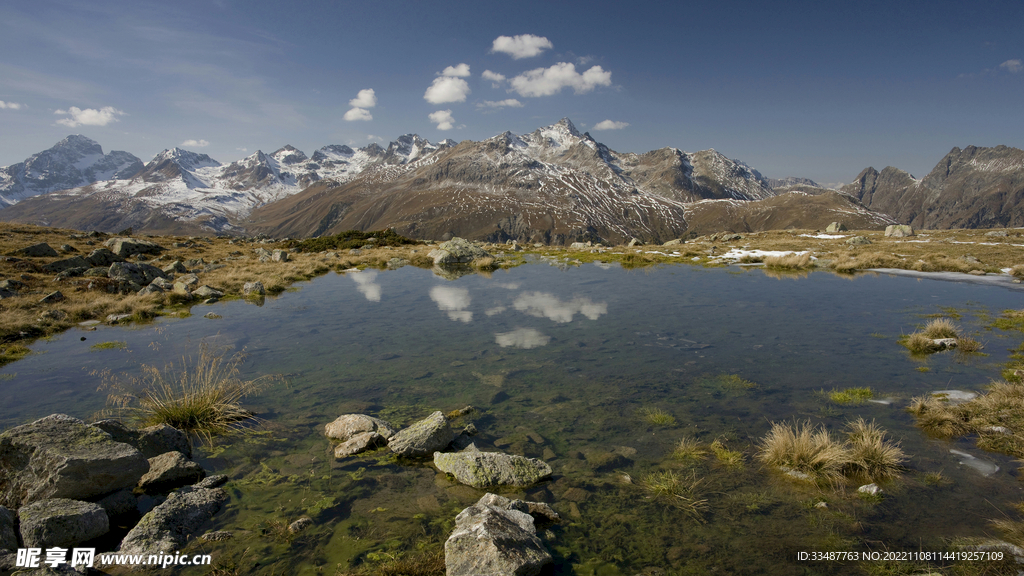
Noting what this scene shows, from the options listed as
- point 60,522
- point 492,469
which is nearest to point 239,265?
point 60,522

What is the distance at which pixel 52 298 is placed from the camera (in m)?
18.6

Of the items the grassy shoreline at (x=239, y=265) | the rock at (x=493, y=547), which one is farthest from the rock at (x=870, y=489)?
the grassy shoreline at (x=239, y=265)

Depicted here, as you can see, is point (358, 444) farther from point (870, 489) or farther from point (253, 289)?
point (253, 289)

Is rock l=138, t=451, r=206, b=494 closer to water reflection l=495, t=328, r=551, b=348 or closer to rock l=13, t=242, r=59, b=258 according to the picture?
water reflection l=495, t=328, r=551, b=348

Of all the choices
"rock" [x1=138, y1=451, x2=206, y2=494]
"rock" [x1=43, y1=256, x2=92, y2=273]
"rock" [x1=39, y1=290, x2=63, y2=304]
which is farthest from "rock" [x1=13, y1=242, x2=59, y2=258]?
"rock" [x1=138, y1=451, x2=206, y2=494]

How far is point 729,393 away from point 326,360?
37.7 ft

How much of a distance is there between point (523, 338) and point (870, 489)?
32.5ft

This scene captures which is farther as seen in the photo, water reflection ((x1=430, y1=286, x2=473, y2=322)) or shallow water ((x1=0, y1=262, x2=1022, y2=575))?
water reflection ((x1=430, y1=286, x2=473, y2=322))

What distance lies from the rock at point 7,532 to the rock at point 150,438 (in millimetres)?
1747

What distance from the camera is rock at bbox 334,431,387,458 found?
785 centimetres

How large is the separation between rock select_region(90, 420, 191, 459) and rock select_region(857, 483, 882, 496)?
11.8 meters

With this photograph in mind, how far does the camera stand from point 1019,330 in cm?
1391

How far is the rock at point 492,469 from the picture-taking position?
697 centimetres

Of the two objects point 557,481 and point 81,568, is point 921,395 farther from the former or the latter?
point 81,568
